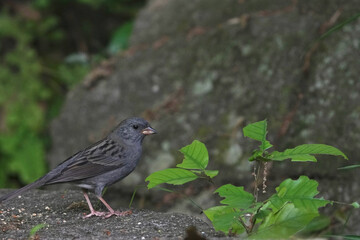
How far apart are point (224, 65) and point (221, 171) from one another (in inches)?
54.6

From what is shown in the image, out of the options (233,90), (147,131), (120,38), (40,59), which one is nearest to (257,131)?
(147,131)

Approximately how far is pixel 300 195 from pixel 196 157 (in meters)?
0.66

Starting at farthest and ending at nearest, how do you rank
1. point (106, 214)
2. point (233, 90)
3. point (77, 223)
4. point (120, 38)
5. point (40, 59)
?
point (40, 59) < point (120, 38) < point (233, 90) < point (106, 214) < point (77, 223)

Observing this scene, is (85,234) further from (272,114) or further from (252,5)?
(252,5)

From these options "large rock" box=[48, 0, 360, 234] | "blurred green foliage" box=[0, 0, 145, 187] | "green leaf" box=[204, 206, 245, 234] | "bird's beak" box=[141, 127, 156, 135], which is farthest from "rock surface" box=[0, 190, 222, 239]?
"blurred green foliage" box=[0, 0, 145, 187]

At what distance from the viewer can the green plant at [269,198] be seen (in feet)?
10.8

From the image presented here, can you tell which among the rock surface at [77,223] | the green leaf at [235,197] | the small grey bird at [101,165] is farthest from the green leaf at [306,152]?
the small grey bird at [101,165]

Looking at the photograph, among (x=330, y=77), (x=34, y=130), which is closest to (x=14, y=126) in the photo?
(x=34, y=130)

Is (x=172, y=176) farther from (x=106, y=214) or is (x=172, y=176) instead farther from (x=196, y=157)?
(x=106, y=214)

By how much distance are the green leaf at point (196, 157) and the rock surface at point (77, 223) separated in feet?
1.55

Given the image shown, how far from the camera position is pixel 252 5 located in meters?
7.62

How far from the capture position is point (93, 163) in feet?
16.3

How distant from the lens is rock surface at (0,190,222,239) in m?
3.80

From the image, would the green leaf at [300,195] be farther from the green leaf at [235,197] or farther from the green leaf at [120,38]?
the green leaf at [120,38]
